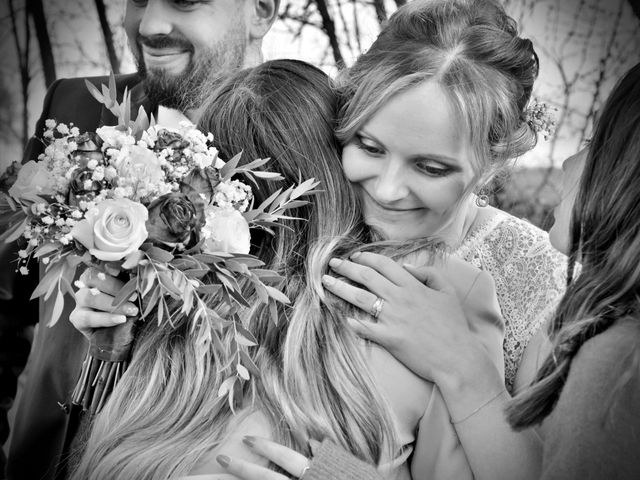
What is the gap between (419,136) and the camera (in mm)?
1984

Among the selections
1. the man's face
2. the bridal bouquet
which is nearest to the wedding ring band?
the bridal bouquet

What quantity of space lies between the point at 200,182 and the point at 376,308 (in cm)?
56

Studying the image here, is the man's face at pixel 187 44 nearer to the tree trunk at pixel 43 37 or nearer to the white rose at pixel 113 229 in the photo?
the tree trunk at pixel 43 37

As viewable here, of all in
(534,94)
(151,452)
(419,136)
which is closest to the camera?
(151,452)

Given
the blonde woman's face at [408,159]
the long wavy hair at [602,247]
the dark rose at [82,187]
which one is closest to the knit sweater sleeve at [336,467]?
the long wavy hair at [602,247]

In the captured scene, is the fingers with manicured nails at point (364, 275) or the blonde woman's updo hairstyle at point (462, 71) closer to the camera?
the fingers with manicured nails at point (364, 275)

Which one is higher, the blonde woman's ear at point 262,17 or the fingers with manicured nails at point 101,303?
the blonde woman's ear at point 262,17

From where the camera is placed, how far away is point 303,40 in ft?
8.52

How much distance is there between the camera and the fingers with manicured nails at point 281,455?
161 cm

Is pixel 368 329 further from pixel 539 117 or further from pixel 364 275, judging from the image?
pixel 539 117

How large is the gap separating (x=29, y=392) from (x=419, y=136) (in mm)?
1661

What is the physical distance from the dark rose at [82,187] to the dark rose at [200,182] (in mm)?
202

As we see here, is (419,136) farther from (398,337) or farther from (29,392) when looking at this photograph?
(29,392)

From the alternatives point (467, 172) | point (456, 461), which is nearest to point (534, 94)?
point (467, 172)
